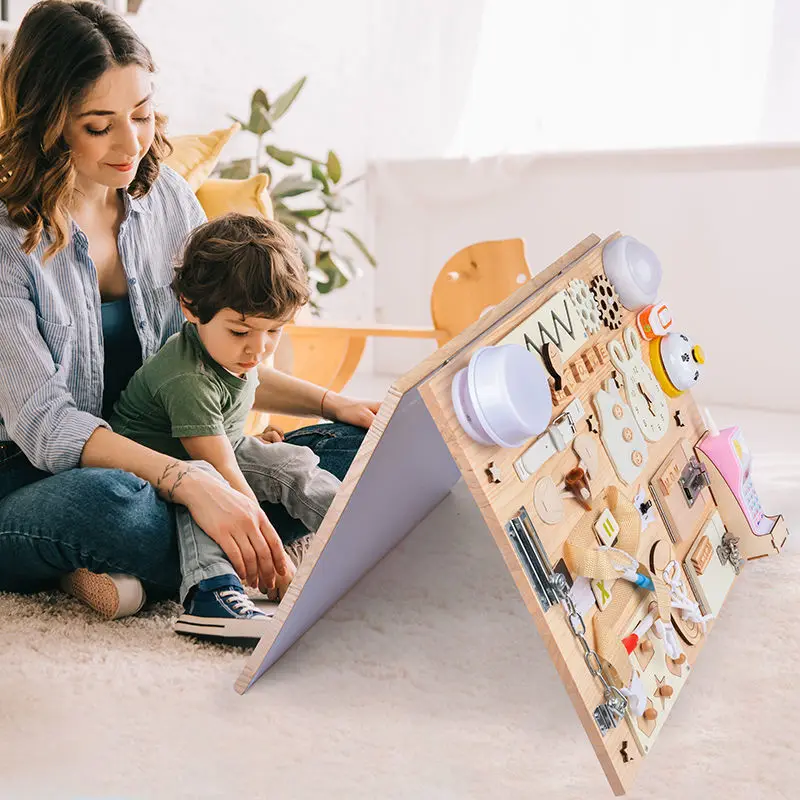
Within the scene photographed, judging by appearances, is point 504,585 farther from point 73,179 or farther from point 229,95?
point 229,95

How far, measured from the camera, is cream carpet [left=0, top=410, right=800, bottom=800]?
0.81 m

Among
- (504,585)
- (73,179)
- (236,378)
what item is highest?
(73,179)

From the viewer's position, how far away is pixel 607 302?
1.05 metres

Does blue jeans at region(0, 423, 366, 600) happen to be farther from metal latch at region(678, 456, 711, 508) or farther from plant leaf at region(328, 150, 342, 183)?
plant leaf at region(328, 150, 342, 183)

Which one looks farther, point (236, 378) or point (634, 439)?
point (236, 378)

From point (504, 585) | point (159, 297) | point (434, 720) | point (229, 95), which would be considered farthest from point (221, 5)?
point (434, 720)

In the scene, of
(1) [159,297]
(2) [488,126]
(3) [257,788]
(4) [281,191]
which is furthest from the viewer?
(2) [488,126]

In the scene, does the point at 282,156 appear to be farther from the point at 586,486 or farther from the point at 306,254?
the point at 586,486

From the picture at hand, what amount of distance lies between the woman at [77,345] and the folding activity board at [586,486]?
0.20m

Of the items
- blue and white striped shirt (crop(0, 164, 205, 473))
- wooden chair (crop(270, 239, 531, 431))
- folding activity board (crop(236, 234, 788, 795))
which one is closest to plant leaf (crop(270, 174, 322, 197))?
wooden chair (crop(270, 239, 531, 431))

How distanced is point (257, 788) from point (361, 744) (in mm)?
107

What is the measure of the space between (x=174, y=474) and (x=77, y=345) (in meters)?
0.24

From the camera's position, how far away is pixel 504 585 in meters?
1.19

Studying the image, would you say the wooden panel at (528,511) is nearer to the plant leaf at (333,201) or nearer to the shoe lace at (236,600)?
the shoe lace at (236,600)
